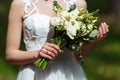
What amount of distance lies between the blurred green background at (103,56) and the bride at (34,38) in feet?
22.1

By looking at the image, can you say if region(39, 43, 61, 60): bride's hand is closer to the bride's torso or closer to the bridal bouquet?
the bridal bouquet

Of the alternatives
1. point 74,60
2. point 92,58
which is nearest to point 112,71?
point 92,58

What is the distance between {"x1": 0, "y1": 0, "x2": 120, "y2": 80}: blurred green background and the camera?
13220 mm

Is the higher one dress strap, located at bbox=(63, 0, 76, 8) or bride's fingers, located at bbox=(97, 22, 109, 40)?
dress strap, located at bbox=(63, 0, 76, 8)

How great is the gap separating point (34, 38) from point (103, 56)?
31.3 ft

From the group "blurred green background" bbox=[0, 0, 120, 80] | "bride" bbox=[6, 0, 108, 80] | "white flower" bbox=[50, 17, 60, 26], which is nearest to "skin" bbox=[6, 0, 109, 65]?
"bride" bbox=[6, 0, 108, 80]

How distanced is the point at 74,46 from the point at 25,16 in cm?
54

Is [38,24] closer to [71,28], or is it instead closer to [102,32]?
[71,28]

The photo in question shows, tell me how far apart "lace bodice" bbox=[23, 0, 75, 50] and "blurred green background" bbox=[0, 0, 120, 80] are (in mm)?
6802

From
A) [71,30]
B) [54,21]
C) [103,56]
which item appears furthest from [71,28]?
[103,56]

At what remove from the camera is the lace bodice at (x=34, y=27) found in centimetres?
572

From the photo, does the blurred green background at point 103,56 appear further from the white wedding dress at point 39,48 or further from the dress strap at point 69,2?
the dress strap at point 69,2

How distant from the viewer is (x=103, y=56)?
50.1 ft

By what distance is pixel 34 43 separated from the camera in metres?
5.85
